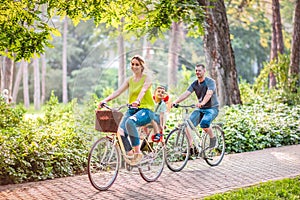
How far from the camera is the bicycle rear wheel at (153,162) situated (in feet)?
29.4

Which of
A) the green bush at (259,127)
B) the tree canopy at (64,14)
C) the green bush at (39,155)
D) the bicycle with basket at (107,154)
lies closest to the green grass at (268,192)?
the bicycle with basket at (107,154)

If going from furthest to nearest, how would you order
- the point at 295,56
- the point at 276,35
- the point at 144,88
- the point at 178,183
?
the point at 276,35
the point at 295,56
the point at 178,183
the point at 144,88

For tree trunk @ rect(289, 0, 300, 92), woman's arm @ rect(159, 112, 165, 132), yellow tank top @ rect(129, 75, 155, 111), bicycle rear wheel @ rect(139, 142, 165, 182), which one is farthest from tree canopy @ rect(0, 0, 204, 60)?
tree trunk @ rect(289, 0, 300, 92)

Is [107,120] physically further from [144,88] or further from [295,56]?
[295,56]

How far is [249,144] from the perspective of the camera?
12820 millimetres

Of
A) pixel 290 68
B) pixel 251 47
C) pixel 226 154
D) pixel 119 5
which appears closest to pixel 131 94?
pixel 119 5

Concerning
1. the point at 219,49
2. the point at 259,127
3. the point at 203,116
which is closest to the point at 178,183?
the point at 203,116

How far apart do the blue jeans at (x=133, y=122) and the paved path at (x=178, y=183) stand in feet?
2.26

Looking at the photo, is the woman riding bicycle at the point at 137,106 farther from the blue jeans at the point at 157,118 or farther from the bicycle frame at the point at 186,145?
the bicycle frame at the point at 186,145

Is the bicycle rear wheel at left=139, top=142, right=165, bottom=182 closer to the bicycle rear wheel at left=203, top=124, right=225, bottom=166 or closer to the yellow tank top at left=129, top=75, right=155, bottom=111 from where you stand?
the yellow tank top at left=129, top=75, right=155, bottom=111

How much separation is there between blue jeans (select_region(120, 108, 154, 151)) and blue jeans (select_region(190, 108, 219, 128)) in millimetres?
1766

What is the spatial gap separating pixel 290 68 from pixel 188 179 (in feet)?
38.8

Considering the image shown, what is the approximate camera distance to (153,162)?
30.4ft

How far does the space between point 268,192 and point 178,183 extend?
1.48 metres
